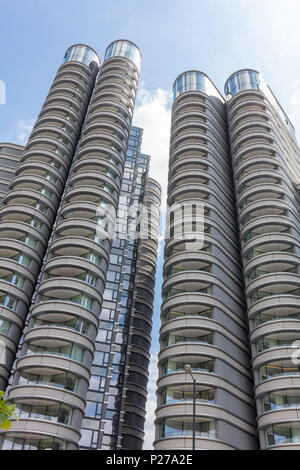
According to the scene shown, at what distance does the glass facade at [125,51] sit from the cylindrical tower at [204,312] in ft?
69.5

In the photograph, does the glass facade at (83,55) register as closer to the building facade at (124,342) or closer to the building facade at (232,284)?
the building facade at (124,342)

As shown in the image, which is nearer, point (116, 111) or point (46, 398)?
point (46, 398)

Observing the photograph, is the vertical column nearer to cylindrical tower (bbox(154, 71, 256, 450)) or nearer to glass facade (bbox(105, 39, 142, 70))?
cylindrical tower (bbox(154, 71, 256, 450))

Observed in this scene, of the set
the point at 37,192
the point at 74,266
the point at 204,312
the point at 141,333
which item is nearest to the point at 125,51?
the point at 37,192

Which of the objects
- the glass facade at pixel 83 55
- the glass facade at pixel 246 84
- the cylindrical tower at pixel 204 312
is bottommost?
the cylindrical tower at pixel 204 312

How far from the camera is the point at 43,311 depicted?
4556cm

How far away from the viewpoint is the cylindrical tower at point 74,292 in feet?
131

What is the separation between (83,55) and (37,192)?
37.6 metres

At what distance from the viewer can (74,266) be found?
162 ft

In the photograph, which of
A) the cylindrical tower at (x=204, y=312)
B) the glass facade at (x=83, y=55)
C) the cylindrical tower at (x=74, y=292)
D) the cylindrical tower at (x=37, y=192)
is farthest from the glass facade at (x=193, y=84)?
the glass facade at (x=83, y=55)

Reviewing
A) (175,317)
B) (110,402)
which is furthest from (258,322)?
(110,402)

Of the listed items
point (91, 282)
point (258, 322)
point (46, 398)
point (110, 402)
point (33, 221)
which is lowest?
point (46, 398)

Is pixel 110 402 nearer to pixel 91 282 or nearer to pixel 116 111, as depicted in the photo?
pixel 91 282
